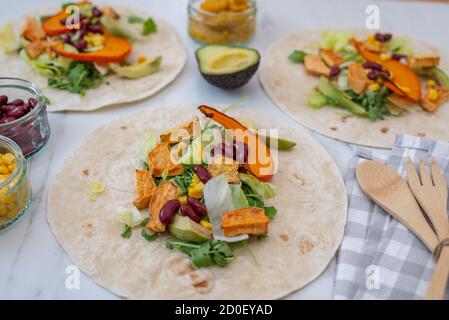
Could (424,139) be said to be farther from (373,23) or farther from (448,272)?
(373,23)

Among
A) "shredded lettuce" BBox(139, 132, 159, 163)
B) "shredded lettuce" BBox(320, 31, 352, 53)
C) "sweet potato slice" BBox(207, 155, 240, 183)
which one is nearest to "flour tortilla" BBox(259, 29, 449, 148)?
"shredded lettuce" BBox(320, 31, 352, 53)

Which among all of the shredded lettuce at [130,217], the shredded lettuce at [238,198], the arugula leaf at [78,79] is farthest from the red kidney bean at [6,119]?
the shredded lettuce at [238,198]

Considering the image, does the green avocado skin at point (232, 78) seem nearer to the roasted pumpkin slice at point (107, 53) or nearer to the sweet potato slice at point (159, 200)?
the roasted pumpkin slice at point (107, 53)

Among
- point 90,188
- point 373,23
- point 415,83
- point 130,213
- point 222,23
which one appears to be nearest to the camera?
point 130,213

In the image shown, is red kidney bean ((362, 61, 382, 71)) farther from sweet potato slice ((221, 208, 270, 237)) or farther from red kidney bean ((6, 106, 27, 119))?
red kidney bean ((6, 106, 27, 119))

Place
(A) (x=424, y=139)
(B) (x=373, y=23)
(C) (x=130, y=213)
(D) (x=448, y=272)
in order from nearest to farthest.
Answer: (D) (x=448, y=272) → (C) (x=130, y=213) → (A) (x=424, y=139) → (B) (x=373, y=23)

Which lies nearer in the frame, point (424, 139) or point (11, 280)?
point (11, 280)

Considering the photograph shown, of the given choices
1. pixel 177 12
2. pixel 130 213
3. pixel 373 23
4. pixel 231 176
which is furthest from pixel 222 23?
pixel 130 213
